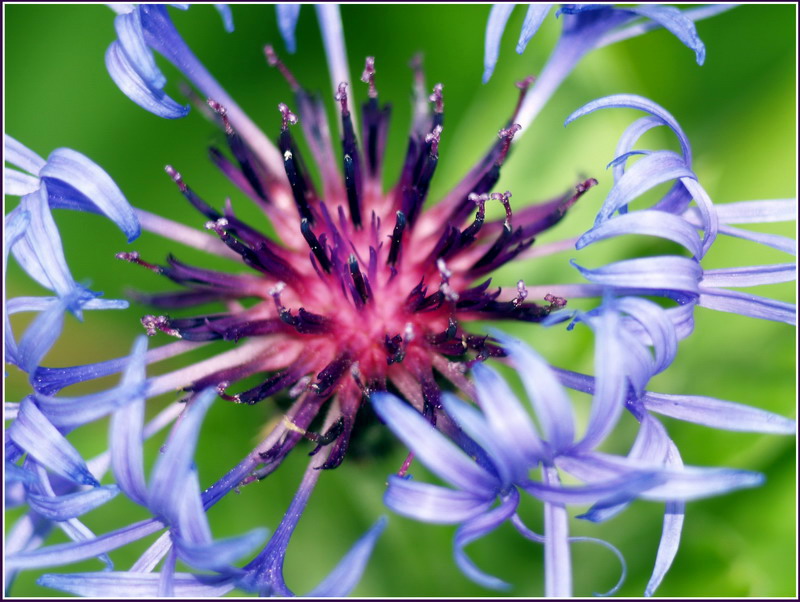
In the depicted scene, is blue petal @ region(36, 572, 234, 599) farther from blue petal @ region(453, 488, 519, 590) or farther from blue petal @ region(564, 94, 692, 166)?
blue petal @ region(564, 94, 692, 166)

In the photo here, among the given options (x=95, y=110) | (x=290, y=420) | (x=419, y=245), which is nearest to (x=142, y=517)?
(x=290, y=420)

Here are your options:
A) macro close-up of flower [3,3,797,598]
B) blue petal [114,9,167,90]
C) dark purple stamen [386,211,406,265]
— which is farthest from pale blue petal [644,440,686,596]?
blue petal [114,9,167,90]

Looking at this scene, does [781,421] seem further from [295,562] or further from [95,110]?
[95,110]

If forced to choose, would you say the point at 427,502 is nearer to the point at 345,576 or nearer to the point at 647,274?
the point at 345,576

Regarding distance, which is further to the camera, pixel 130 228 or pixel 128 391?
pixel 130 228

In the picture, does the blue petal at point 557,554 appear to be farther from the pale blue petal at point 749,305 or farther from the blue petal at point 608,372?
the pale blue petal at point 749,305

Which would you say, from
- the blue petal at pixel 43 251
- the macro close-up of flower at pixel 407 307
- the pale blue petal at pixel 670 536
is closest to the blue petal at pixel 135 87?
the macro close-up of flower at pixel 407 307
